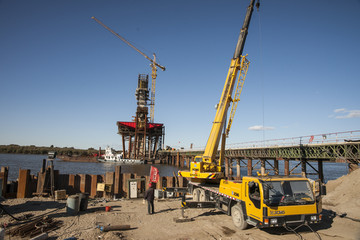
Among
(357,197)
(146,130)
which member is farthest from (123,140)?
(357,197)

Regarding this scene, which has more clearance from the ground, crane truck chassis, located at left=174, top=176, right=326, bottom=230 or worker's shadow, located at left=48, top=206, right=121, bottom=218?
crane truck chassis, located at left=174, top=176, right=326, bottom=230

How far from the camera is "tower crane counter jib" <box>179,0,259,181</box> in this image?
43.7 feet

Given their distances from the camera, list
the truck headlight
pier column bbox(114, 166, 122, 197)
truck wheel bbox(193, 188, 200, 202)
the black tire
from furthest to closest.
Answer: pier column bbox(114, 166, 122, 197) < truck wheel bbox(193, 188, 200, 202) < the black tire < the truck headlight

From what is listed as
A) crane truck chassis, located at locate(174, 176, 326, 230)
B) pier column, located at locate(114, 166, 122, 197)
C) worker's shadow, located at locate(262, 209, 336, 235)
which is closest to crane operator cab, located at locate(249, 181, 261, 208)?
crane truck chassis, located at locate(174, 176, 326, 230)

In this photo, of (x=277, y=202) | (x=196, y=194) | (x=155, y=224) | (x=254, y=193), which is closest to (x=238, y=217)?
(x=254, y=193)

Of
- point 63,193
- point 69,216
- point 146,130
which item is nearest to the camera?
point 69,216

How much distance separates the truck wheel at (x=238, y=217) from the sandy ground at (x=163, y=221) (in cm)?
22

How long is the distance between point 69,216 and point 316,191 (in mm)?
10838

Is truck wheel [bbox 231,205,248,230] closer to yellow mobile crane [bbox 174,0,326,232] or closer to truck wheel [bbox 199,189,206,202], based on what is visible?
yellow mobile crane [bbox 174,0,326,232]

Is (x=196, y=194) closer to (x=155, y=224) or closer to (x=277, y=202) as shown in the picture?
(x=155, y=224)

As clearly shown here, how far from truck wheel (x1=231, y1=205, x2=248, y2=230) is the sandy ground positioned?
217 millimetres

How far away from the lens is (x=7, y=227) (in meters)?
8.70

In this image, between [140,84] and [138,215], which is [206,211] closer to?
[138,215]

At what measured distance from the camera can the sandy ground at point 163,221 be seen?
8430 millimetres
